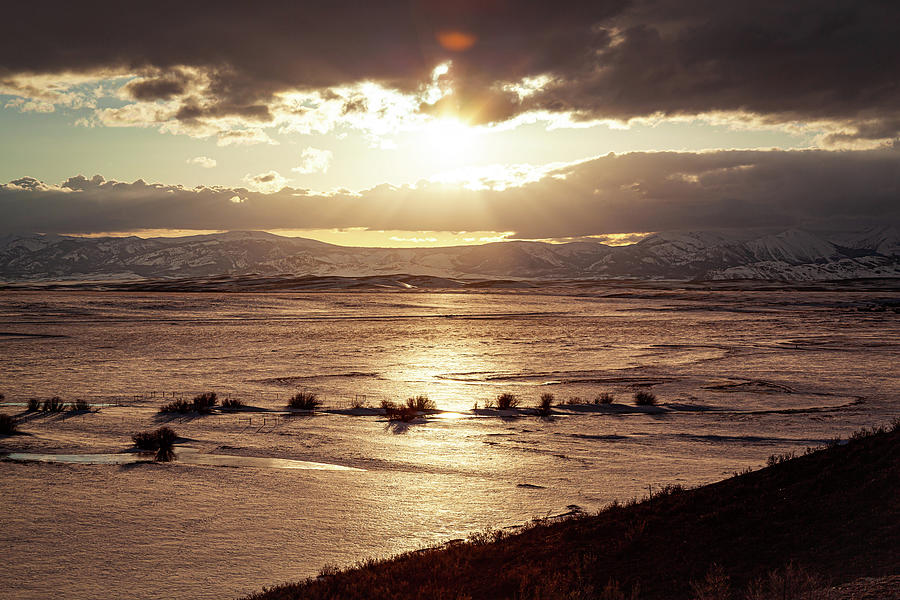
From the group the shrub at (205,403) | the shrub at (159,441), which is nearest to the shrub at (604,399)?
the shrub at (205,403)

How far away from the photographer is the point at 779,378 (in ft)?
81.5

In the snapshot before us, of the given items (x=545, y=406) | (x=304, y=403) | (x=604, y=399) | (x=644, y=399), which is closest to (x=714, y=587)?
(x=545, y=406)

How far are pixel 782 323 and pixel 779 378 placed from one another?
3058cm

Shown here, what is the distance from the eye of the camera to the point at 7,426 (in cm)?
1552

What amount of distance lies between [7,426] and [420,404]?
10.2 m

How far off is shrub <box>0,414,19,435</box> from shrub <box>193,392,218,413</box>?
166 inches

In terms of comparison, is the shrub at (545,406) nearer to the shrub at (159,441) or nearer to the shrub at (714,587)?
the shrub at (159,441)

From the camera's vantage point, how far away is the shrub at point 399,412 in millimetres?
17984

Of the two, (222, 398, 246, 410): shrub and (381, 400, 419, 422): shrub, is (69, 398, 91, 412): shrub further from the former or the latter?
(381, 400, 419, 422): shrub

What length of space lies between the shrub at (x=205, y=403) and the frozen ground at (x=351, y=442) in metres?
0.91

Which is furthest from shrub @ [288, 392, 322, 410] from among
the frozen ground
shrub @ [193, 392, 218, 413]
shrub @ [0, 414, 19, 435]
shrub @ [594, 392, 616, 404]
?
shrub @ [594, 392, 616, 404]

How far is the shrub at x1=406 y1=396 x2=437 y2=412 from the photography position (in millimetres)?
19078

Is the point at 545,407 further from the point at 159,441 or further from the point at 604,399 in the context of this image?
the point at 159,441

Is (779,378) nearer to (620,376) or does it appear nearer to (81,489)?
(620,376)
